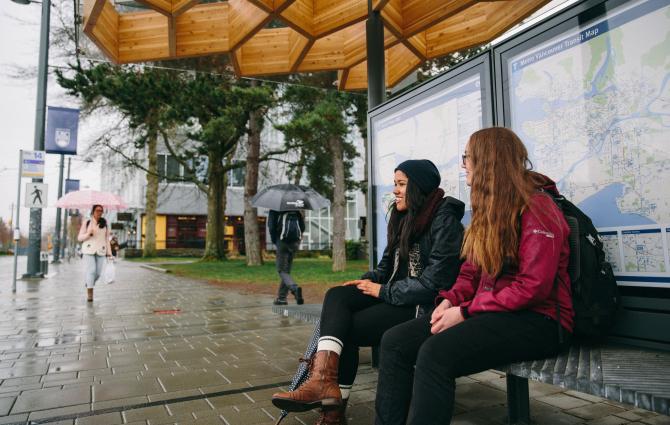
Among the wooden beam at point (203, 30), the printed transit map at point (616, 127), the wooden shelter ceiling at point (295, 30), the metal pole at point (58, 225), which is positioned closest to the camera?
the printed transit map at point (616, 127)

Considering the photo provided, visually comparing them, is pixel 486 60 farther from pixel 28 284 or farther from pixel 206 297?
pixel 28 284

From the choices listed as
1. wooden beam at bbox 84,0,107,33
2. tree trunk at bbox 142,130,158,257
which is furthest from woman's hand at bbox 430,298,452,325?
tree trunk at bbox 142,130,158,257

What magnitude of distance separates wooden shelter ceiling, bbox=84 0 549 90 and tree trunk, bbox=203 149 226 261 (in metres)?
18.6

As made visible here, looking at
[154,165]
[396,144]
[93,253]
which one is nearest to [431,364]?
[396,144]

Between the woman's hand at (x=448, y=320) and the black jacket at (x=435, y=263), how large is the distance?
427mm

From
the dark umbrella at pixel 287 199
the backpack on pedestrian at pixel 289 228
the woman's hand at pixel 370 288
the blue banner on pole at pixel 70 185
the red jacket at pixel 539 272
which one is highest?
the blue banner on pole at pixel 70 185

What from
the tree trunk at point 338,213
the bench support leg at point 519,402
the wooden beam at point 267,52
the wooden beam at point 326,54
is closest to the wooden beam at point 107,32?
the wooden beam at point 267,52

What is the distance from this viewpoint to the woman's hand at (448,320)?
2.45 meters

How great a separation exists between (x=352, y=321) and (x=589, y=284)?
4.58 ft

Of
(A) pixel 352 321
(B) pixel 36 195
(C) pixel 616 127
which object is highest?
(B) pixel 36 195

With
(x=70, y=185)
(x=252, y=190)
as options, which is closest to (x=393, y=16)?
(x=252, y=190)

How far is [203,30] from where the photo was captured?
222 inches

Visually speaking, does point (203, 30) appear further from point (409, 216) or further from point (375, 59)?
point (409, 216)

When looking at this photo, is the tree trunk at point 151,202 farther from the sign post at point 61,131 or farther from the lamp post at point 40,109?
the sign post at point 61,131
